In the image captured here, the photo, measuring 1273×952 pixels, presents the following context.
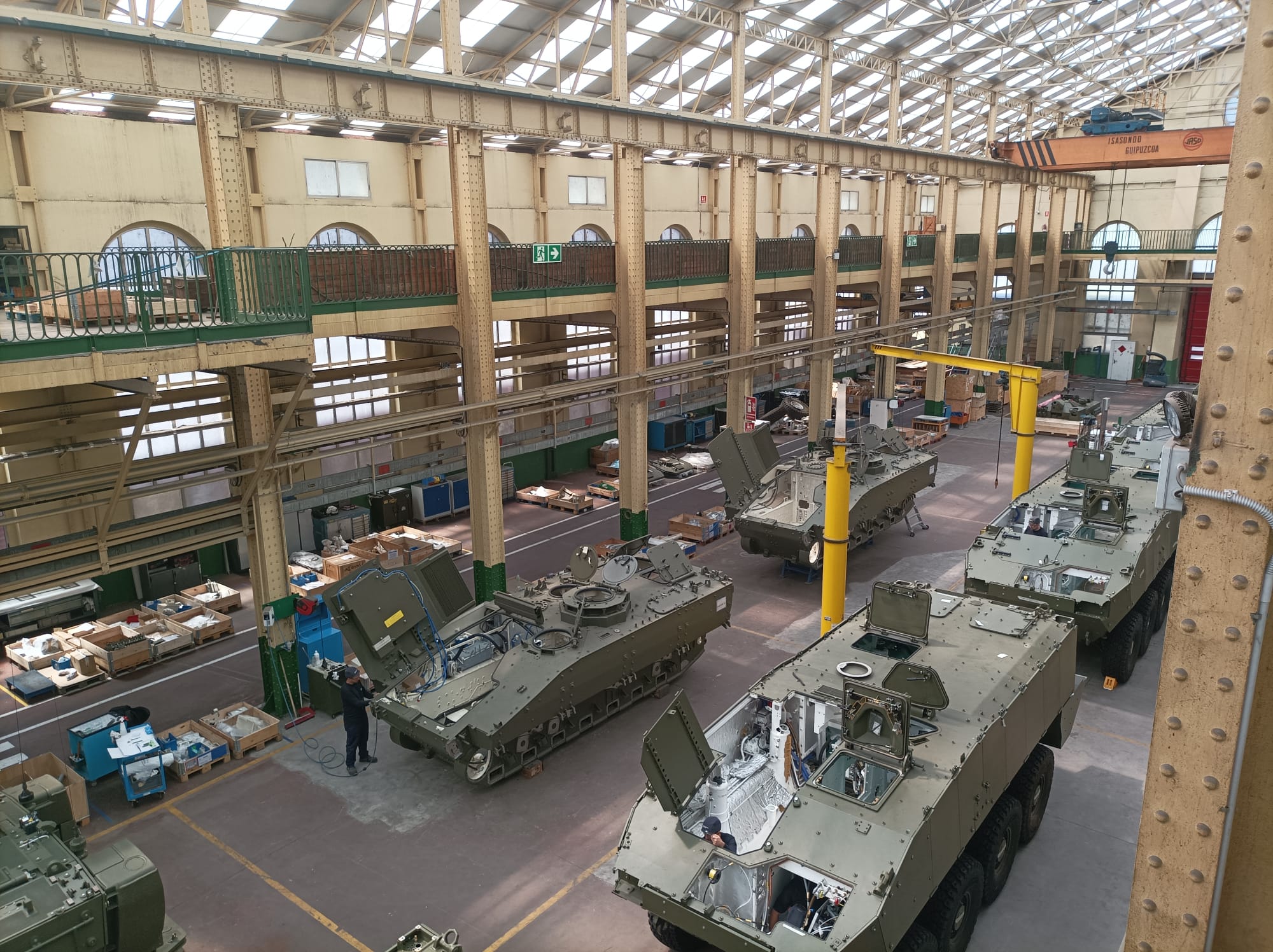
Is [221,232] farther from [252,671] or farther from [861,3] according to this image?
[861,3]

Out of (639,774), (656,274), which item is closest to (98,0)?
(656,274)

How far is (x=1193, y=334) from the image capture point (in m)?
36.2

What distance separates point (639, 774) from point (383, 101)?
9.40 m

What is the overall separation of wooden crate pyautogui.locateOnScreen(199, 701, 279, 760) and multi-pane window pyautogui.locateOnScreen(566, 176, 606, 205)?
1624 centimetres

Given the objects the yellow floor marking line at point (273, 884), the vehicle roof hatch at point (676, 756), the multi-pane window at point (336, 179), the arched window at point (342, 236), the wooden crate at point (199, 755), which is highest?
the multi-pane window at point (336, 179)

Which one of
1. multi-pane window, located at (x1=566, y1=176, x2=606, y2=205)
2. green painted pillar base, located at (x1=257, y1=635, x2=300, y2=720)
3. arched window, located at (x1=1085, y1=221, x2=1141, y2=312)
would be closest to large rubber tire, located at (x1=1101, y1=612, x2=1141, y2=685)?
green painted pillar base, located at (x1=257, y1=635, x2=300, y2=720)

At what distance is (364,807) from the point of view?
10.3 m

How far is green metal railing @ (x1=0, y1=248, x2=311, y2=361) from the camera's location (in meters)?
8.95

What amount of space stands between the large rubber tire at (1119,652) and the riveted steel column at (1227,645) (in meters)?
9.95

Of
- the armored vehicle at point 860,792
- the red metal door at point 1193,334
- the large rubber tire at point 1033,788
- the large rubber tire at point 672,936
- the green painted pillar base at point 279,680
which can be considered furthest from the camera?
the red metal door at point 1193,334

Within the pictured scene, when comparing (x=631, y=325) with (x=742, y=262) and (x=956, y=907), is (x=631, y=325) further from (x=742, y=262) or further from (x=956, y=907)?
(x=956, y=907)

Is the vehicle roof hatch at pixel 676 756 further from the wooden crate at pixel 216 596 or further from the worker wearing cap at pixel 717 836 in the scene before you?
the wooden crate at pixel 216 596

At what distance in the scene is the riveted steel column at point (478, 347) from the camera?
45.0 feet

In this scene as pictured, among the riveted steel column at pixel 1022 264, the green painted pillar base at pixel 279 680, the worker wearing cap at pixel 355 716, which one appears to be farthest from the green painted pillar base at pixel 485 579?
the riveted steel column at pixel 1022 264
